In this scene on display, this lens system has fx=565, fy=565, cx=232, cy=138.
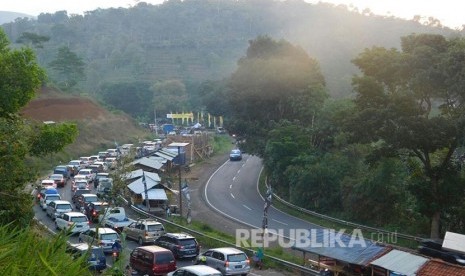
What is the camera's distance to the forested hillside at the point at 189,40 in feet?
400

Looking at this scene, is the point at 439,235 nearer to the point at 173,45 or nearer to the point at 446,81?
the point at 446,81

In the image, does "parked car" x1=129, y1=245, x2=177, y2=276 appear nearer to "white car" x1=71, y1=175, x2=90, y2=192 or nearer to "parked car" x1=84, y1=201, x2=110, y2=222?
"parked car" x1=84, y1=201, x2=110, y2=222

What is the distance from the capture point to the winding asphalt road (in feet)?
108

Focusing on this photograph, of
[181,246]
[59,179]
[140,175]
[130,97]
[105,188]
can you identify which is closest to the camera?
[181,246]

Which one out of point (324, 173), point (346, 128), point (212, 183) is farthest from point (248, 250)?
point (212, 183)

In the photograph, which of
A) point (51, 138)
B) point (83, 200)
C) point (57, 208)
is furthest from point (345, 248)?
point (83, 200)

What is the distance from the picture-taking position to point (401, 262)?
17.4 m

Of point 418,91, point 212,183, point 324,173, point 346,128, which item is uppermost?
point 418,91

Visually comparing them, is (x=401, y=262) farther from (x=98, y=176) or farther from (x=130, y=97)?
(x=130, y=97)

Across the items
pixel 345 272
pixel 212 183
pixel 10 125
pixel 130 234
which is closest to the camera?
pixel 10 125

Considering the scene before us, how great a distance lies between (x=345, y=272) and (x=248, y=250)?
5.00 metres

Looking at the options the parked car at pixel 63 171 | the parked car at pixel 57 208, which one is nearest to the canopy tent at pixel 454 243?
the parked car at pixel 57 208

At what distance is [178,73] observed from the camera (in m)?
134

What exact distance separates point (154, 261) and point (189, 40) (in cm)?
14020
